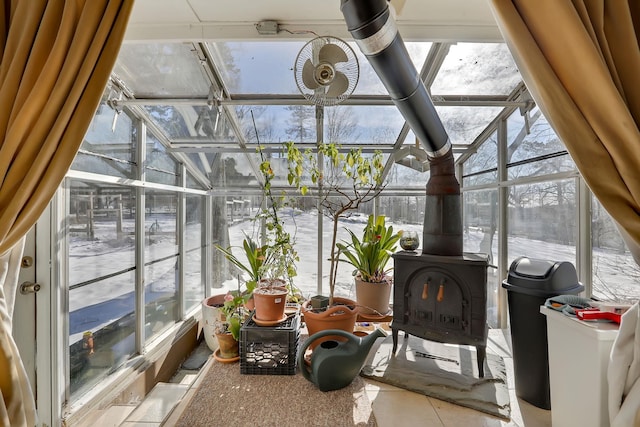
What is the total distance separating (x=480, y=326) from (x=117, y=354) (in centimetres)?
266

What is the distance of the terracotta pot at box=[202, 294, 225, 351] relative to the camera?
2844 mm

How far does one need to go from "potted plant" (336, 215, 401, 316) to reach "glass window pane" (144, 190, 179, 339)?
1818mm

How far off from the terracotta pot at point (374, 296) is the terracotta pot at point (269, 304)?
3.83 ft

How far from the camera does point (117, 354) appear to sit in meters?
2.29

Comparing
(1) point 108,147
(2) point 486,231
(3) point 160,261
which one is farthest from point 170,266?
(2) point 486,231

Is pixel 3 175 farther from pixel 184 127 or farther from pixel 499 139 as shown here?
pixel 499 139

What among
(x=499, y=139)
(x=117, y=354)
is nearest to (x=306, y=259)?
(x=117, y=354)

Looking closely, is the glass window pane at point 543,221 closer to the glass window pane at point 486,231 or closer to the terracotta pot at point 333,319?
the glass window pane at point 486,231

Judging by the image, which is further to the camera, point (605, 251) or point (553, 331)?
point (605, 251)

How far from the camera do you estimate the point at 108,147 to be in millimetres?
2215

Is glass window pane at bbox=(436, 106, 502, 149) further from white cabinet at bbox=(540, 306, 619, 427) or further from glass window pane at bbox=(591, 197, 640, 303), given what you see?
white cabinet at bbox=(540, 306, 619, 427)

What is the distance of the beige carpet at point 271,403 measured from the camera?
1.49m

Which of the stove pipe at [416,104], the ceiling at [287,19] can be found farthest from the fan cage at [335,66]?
the ceiling at [287,19]

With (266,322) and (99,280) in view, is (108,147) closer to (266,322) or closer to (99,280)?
(99,280)
